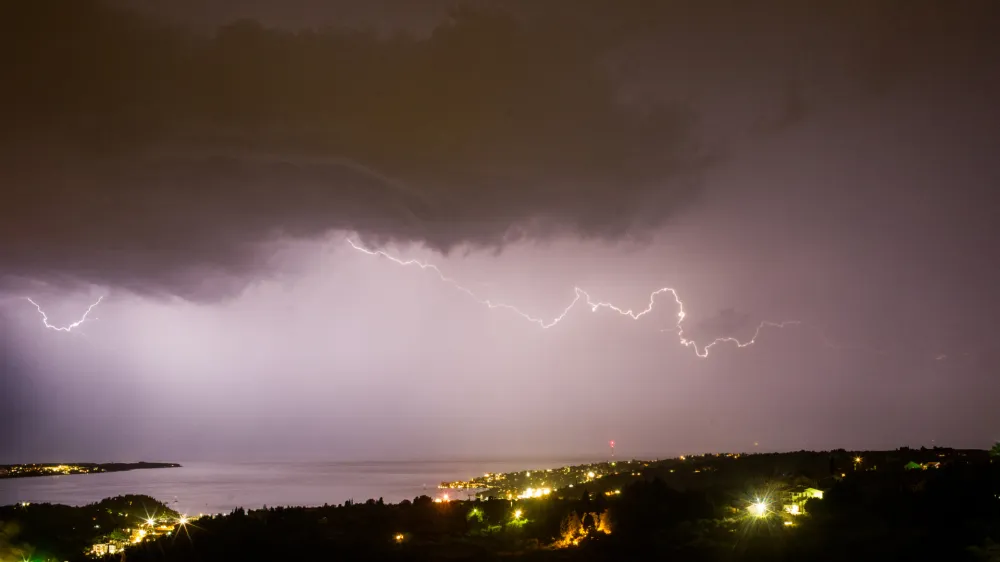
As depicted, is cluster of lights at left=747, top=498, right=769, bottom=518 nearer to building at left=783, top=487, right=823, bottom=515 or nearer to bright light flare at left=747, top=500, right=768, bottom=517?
bright light flare at left=747, top=500, right=768, bottom=517

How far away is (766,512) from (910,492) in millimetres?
9092

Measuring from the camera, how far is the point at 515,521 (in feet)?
161

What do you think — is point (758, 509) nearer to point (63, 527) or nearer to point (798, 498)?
point (798, 498)

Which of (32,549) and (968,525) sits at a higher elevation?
(968,525)

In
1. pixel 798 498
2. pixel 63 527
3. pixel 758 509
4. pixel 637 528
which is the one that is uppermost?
pixel 798 498

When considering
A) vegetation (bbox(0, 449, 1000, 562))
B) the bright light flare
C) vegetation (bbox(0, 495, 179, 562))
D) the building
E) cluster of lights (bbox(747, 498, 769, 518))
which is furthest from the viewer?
the building

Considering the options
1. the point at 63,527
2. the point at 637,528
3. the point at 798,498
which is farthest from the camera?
the point at 63,527

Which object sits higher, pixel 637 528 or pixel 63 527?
pixel 637 528

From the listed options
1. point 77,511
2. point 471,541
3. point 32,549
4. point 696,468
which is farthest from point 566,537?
point 696,468

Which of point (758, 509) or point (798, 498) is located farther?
point (798, 498)

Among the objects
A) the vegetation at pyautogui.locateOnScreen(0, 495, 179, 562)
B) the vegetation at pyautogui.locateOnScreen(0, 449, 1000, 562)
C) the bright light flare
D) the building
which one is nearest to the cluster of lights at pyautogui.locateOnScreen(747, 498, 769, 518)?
the bright light flare

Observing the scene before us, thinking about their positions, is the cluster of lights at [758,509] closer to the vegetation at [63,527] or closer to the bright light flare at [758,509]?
the bright light flare at [758,509]

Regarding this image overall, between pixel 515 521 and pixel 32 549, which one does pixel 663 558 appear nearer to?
pixel 515 521

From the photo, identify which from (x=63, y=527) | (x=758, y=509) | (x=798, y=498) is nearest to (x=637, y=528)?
(x=758, y=509)
